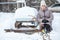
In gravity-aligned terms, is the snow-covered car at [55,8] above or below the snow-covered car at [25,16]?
below

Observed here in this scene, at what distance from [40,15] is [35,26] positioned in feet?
4.92

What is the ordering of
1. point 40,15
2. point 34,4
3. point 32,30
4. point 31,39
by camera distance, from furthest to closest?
point 34,4
point 32,30
point 40,15
point 31,39

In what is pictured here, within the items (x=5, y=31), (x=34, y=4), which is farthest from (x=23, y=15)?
(x=34, y=4)

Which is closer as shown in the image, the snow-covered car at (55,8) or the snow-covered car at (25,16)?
the snow-covered car at (25,16)

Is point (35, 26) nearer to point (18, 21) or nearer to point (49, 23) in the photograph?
point (18, 21)

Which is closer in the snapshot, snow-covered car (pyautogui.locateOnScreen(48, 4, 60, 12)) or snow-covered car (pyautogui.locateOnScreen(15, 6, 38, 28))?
snow-covered car (pyautogui.locateOnScreen(15, 6, 38, 28))

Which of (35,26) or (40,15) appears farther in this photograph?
(35,26)

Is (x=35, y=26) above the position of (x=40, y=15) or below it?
below

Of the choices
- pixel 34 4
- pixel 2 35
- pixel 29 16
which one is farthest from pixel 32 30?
pixel 34 4

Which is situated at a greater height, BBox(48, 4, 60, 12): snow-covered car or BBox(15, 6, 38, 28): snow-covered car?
BBox(15, 6, 38, 28): snow-covered car

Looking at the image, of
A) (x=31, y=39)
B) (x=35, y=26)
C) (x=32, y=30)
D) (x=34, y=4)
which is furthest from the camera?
(x=34, y=4)

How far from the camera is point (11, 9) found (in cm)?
1312

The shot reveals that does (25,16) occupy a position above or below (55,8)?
above

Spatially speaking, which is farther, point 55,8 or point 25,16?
point 55,8
